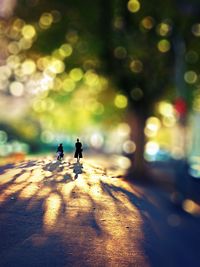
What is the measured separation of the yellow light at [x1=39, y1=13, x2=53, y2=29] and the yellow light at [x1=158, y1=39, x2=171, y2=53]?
4791 millimetres

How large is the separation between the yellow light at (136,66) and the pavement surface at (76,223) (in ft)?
38.3

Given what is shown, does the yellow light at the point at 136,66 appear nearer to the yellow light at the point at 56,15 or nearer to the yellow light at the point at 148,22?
the yellow light at the point at 148,22

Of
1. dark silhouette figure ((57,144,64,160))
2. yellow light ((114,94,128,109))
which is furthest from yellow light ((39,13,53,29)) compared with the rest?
dark silhouette figure ((57,144,64,160))

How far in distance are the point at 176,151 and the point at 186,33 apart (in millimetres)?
7237

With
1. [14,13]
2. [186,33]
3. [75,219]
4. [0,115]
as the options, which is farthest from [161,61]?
[75,219]

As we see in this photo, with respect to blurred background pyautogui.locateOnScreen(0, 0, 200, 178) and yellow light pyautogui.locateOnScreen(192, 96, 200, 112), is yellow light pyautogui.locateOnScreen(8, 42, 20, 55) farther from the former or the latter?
yellow light pyautogui.locateOnScreen(192, 96, 200, 112)

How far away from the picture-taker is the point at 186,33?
18719 mm

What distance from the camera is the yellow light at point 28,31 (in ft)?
70.2

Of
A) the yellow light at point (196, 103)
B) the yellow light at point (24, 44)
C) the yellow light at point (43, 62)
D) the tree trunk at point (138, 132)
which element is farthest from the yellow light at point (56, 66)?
the yellow light at point (196, 103)

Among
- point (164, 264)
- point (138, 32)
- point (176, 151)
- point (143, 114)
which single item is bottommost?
point (164, 264)

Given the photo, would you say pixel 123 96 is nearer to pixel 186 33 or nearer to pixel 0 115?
pixel 186 33

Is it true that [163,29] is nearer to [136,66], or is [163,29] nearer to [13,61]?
[136,66]

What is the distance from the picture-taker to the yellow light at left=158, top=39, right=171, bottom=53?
61.1 ft

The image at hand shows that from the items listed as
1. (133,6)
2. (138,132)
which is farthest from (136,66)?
(138,132)
